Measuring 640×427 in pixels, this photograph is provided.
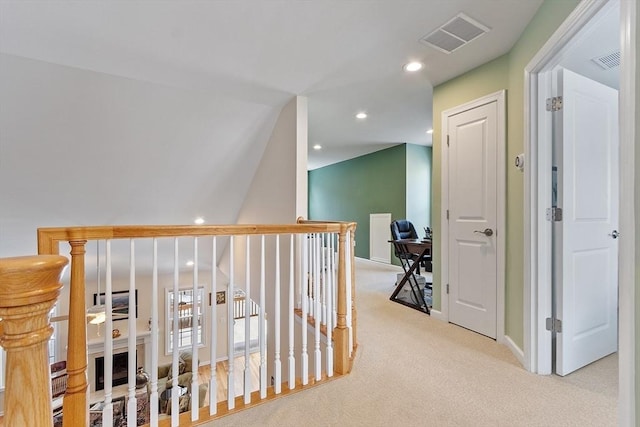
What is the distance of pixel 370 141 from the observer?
18.5ft

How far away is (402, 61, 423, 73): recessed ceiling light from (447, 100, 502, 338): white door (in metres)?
0.57

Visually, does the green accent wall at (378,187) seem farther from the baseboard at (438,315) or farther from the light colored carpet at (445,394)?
the light colored carpet at (445,394)

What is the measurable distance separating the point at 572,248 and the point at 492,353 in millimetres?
931

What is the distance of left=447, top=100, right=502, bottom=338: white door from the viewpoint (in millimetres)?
2502

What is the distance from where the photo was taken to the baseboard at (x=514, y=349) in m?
2.06

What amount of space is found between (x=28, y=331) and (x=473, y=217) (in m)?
2.87

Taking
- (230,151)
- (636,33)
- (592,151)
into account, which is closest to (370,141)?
(230,151)

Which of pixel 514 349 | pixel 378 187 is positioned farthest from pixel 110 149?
pixel 378 187

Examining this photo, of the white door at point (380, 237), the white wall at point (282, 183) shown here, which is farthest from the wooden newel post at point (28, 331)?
the white door at point (380, 237)

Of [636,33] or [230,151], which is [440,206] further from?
[230,151]

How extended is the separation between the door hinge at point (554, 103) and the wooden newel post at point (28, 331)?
2.50 meters

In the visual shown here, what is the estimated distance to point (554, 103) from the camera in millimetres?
1919

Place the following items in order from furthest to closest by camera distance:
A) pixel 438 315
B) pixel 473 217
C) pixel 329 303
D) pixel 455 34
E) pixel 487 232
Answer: pixel 438 315 → pixel 473 217 → pixel 487 232 → pixel 455 34 → pixel 329 303

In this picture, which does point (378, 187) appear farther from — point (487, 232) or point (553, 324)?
point (553, 324)
